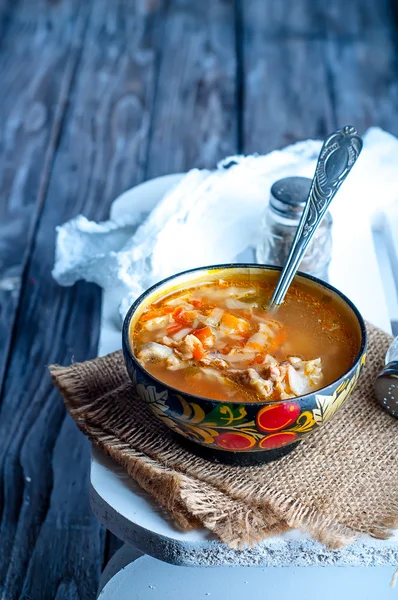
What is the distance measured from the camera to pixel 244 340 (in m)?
0.85

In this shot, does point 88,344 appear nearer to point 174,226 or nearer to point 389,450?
point 174,226

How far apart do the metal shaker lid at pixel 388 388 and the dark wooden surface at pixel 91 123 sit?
1.97ft

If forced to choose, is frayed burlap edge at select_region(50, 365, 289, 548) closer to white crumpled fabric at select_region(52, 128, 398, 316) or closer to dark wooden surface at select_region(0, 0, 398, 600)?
white crumpled fabric at select_region(52, 128, 398, 316)

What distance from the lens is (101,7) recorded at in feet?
9.31

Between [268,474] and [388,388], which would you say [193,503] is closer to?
[268,474]

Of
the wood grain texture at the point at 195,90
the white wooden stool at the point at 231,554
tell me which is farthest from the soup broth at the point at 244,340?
the wood grain texture at the point at 195,90

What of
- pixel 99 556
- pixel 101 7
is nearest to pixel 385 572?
pixel 99 556

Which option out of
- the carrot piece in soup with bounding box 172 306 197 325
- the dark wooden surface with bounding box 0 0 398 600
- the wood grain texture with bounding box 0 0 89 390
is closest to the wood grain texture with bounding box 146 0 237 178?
the dark wooden surface with bounding box 0 0 398 600

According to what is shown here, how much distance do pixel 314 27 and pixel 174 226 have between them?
5.57 feet

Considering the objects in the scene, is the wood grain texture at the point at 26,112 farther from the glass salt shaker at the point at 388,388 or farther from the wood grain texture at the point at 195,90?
the glass salt shaker at the point at 388,388

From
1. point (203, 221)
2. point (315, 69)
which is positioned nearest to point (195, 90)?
point (315, 69)

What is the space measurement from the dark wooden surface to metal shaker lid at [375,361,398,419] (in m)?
0.60

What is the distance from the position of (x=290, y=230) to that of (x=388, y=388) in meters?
0.37

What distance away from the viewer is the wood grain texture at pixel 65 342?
1.31m
